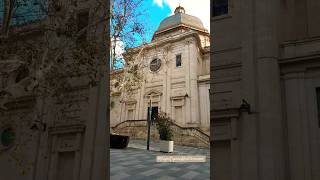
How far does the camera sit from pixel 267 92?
1156cm

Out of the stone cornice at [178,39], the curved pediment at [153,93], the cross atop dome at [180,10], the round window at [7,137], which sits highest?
the cross atop dome at [180,10]

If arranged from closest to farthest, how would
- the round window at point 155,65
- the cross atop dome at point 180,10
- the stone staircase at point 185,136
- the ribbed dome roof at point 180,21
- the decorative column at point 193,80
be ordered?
the stone staircase at point 185,136 → the decorative column at point 193,80 → the round window at point 155,65 → the ribbed dome roof at point 180,21 → the cross atop dome at point 180,10

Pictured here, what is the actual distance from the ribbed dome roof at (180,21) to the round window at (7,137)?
31.6 m

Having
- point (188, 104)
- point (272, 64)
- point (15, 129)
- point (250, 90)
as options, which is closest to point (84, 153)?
point (15, 129)

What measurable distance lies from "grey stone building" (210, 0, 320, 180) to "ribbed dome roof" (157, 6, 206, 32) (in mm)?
32349

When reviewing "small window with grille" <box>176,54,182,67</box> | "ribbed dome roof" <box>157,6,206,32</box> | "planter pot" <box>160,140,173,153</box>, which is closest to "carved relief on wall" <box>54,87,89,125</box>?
"planter pot" <box>160,140,173,153</box>

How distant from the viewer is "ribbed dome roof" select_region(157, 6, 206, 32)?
4528 centimetres

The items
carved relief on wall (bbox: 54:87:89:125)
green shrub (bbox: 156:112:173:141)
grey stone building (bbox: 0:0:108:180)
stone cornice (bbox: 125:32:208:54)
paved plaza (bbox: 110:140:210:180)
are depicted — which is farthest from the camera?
stone cornice (bbox: 125:32:208:54)

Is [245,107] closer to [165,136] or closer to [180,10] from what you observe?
[165,136]

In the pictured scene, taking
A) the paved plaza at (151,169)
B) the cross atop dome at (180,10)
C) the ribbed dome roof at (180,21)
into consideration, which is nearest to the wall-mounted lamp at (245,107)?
the paved plaza at (151,169)

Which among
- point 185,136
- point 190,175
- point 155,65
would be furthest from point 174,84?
point 190,175

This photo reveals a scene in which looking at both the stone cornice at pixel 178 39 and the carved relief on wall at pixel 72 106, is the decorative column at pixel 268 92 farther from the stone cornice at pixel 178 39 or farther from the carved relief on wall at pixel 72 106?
the stone cornice at pixel 178 39

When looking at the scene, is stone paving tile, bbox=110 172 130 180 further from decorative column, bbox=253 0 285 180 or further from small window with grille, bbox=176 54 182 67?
small window with grille, bbox=176 54 182 67

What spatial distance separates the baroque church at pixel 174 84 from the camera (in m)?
37.0
